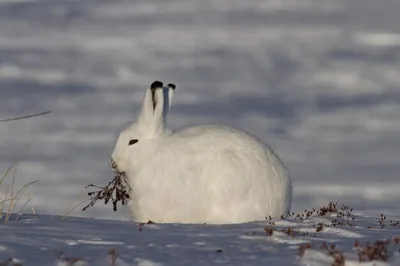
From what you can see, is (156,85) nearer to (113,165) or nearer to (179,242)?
(113,165)

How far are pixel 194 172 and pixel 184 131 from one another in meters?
0.67

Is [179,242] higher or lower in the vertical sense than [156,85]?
lower

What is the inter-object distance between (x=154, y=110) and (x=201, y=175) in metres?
0.95

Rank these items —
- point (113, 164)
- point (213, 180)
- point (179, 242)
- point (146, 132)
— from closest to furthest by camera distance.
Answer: point (179, 242)
point (213, 180)
point (146, 132)
point (113, 164)

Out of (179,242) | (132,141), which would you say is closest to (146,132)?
(132,141)

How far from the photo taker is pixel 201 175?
8609mm

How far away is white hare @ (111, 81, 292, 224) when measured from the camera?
8547 mm

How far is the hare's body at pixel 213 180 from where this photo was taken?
854 cm

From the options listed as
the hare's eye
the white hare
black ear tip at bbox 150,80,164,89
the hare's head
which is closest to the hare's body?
the white hare

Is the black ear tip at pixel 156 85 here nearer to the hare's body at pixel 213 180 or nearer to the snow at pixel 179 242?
the hare's body at pixel 213 180

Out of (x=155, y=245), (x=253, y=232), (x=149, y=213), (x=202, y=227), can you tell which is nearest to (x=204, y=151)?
(x=149, y=213)

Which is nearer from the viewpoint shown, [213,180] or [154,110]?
[213,180]

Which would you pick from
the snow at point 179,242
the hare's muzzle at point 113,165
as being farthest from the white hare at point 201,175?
the snow at point 179,242

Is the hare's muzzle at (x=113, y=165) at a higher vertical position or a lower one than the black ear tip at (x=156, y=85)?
lower
